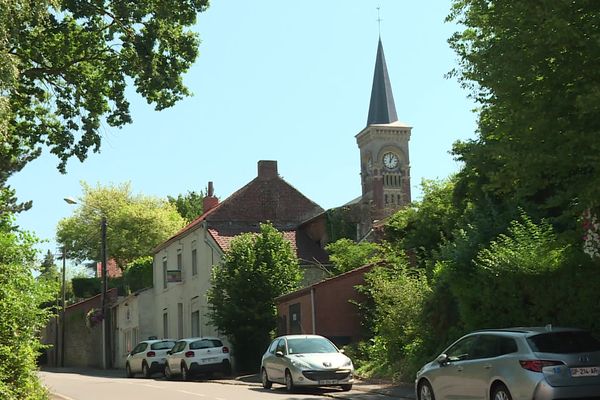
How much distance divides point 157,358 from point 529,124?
81.9 ft

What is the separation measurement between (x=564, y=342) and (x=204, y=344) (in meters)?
20.1

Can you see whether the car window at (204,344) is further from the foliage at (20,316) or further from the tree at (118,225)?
the tree at (118,225)

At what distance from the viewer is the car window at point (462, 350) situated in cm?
1402

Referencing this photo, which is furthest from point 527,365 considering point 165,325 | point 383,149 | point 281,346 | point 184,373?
point 383,149

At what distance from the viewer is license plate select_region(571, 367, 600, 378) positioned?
12.1 metres

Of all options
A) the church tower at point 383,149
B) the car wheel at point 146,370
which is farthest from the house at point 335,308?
the church tower at point 383,149

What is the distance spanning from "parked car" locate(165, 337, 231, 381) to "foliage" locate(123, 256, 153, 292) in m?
23.2

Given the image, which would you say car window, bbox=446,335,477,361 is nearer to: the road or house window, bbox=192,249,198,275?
the road

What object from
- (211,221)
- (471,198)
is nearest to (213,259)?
(211,221)

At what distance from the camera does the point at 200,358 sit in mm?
30500

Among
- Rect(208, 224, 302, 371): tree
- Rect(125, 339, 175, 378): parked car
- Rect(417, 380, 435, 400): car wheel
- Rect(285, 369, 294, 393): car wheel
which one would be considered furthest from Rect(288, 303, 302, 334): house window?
Rect(417, 380, 435, 400): car wheel

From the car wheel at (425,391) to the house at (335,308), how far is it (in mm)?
14428

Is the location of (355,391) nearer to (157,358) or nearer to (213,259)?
(157,358)

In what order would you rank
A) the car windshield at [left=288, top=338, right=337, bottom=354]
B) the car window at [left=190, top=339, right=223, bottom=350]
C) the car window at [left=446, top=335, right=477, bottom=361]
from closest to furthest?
the car window at [left=446, top=335, right=477, bottom=361] → the car windshield at [left=288, top=338, right=337, bottom=354] → the car window at [left=190, top=339, right=223, bottom=350]
